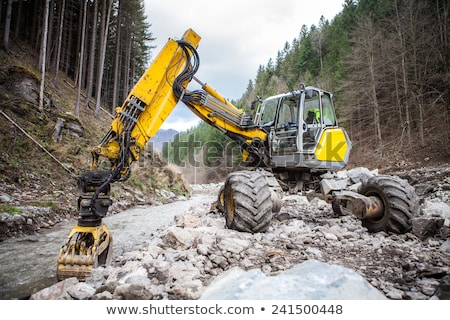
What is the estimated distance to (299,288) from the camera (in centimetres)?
164

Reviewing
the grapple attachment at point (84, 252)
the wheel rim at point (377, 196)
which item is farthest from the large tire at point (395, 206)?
the grapple attachment at point (84, 252)

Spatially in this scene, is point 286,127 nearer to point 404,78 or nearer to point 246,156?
point 246,156

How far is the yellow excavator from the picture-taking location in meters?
3.08

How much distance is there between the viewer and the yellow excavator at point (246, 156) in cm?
308

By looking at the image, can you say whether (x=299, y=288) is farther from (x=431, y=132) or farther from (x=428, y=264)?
(x=431, y=132)

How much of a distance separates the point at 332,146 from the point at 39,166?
8.69 meters

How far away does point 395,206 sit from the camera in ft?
11.9

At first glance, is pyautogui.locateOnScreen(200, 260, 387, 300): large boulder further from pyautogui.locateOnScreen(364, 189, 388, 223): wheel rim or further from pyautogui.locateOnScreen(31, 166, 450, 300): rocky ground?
pyautogui.locateOnScreen(364, 189, 388, 223): wheel rim

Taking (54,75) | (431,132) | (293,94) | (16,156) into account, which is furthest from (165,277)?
(54,75)

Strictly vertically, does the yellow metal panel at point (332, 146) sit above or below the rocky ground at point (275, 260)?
above

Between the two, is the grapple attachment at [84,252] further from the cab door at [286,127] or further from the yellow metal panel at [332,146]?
the yellow metal panel at [332,146]

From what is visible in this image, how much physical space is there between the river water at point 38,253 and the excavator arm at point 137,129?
45 cm
